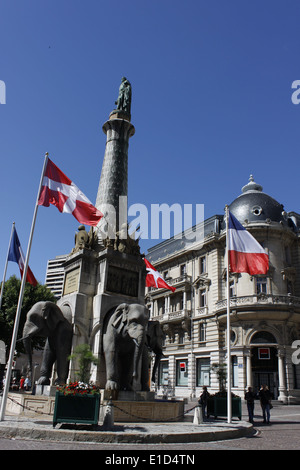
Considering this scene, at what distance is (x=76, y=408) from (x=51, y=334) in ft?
14.5

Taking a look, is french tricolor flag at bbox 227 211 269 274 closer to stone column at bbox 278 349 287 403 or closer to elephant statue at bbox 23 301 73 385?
elephant statue at bbox 23 301 73 385

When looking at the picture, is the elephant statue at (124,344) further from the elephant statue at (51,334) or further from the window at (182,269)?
the window at (182,269)

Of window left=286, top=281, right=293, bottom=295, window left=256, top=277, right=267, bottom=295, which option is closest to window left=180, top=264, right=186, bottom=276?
window left=256, top=277, right=267, bottom=295

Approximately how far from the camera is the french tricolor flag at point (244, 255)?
16750mm

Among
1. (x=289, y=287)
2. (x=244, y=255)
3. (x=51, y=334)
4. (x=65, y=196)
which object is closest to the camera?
(x=51, y=334)

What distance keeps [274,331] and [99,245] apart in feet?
84.9

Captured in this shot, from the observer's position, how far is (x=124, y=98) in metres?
19.7

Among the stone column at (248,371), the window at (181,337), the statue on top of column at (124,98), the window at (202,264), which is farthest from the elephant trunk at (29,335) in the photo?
the window at (181,337)

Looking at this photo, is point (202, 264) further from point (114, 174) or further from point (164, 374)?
point (114, 174)

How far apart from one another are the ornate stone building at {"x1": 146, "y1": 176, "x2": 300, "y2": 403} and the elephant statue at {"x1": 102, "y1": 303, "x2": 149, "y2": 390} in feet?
81.3

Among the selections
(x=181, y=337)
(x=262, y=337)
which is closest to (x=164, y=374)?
(x=181, y=337)

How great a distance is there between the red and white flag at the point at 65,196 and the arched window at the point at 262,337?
1075 inches
